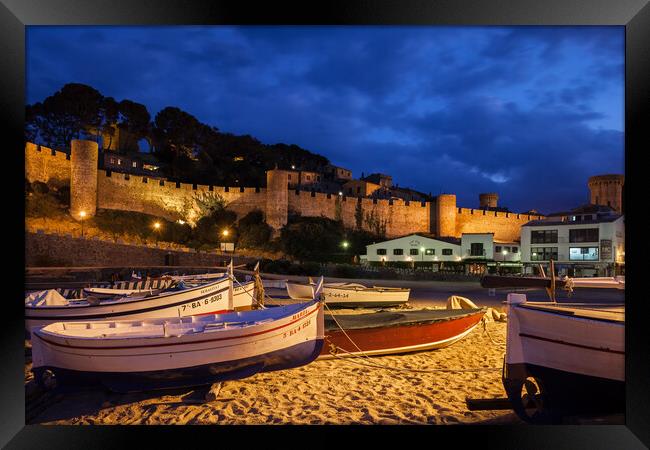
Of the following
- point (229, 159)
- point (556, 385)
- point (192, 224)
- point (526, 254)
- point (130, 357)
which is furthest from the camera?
point (229, 159)

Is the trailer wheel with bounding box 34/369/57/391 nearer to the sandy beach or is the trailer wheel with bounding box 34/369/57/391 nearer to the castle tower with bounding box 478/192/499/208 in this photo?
the sandy beach

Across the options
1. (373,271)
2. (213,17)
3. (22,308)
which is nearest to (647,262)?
(213,17)

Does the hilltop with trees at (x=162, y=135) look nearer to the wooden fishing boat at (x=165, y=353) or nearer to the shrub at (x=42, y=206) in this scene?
the shrub at (x=42, y=206)

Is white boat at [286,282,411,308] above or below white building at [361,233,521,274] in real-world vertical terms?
below

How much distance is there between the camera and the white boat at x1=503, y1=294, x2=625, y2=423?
10.3ft

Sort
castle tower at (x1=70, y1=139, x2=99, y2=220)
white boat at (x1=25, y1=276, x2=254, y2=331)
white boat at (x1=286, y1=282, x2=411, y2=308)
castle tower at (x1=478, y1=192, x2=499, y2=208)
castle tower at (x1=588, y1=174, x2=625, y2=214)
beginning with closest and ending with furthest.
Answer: white boat at (x1=25, y1=276, x2=254, y2=331)
white boat at (x1=286, y1=282, x2=411, y2=308)
castle tower at (x1=70, y1=139, x2=99, y2=220)
castle tower at (x1=588, y1=174, x2=625, y2=214)
castle tower at (x1=478, y1=192, x2=499, y2=208)

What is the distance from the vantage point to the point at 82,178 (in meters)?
22.0

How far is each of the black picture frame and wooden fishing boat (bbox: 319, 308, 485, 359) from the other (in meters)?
1.76

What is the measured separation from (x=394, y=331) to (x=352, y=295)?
3836 millimetres

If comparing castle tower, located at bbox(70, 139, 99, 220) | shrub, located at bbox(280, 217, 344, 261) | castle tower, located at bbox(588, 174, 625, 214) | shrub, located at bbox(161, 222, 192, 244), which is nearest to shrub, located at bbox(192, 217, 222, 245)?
shrub, located at bbox(161, 222, 192, 244)

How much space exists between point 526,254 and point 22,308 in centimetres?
2068

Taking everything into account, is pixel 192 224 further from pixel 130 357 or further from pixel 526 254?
pixel 130 357

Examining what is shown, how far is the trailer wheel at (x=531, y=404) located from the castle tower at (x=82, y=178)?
76.2 ft

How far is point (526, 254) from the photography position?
65.4 ft
